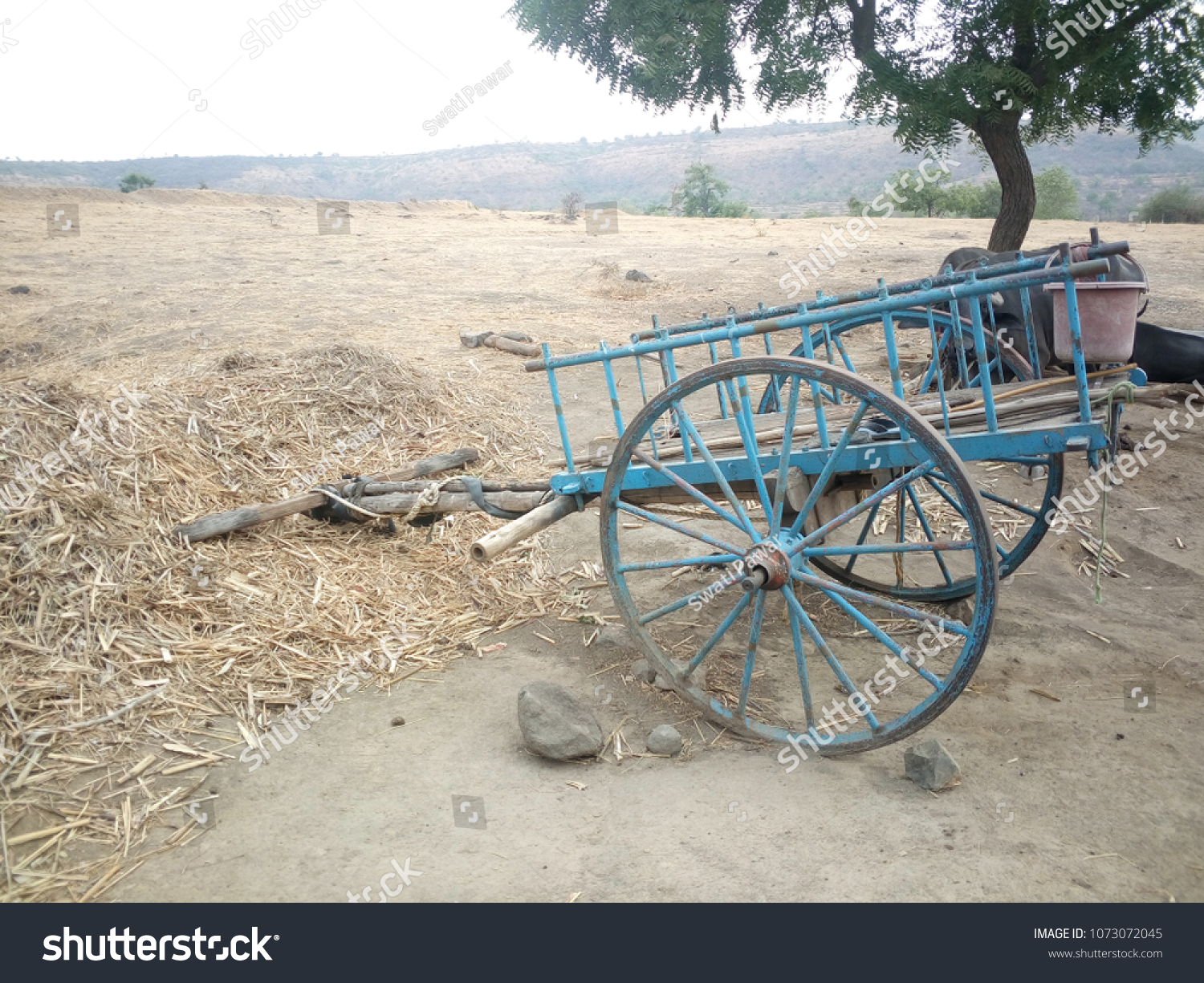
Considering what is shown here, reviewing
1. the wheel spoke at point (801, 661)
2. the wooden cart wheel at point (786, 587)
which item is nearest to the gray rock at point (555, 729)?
the wooden cart wheel at point (786, 587)

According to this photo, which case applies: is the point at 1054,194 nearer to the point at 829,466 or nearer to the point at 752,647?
the point at 829,466

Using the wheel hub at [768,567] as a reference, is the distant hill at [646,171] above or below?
above

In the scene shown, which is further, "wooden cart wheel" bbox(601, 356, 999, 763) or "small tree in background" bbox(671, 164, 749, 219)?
"small tree in background" bbox(671, 164, 749, 219)

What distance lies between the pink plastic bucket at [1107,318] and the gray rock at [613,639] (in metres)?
2.23

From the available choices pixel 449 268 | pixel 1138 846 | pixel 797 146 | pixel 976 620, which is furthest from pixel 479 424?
pixel 797 146

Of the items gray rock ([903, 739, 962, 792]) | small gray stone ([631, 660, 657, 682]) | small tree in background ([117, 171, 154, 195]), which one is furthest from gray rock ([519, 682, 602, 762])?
small tree in background ([117, 171, 154, 195])

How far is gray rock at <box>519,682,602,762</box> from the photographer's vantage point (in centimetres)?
327

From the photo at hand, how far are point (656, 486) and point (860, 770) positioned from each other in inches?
50.3

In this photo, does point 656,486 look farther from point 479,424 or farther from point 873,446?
point 479,424

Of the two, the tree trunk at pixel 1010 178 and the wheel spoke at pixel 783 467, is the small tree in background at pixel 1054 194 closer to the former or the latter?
the tree trunk at pixel 1010 178

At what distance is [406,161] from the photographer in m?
71.3

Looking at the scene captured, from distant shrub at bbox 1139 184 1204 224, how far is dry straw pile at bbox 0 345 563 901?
23.3 metres

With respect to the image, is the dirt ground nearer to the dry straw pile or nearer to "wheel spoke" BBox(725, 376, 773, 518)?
the dry straw pile

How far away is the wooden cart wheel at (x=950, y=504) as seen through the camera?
397cm
